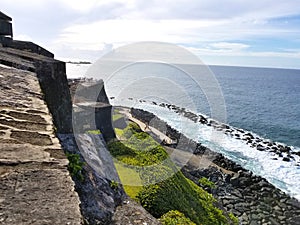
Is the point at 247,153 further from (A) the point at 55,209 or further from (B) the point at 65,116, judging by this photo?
(A) the point at 55,209

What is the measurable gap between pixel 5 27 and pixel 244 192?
22.3 metres

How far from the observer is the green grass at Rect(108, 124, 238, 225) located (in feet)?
38.3

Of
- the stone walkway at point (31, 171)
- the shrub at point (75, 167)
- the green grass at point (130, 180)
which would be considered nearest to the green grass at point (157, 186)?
the green grass at point (130, 180)

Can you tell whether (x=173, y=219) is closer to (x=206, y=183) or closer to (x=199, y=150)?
(x=206, y=183)

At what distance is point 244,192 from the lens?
82.2 feet

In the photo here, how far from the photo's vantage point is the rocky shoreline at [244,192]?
20875 mm

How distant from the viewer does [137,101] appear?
7594 centimetres

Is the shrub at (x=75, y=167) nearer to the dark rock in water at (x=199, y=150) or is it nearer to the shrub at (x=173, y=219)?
the shrub at (x=173, y=219)

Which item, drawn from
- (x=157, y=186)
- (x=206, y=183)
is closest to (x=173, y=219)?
(x=157, y=186)

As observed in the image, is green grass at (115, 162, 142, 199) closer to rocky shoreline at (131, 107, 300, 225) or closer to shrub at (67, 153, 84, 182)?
shrub at (67, 153, 84, 182)

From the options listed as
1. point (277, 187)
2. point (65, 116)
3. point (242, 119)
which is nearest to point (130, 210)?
point (65, 116)

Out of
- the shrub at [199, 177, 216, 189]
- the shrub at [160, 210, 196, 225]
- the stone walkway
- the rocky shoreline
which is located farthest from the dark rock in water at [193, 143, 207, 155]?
the stone walkway

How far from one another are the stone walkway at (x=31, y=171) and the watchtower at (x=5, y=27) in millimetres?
6577

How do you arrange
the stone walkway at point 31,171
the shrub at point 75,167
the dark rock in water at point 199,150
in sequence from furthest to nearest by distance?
1. the dark rock in water at point 199,150
2. the shrub at point 75,167
3. the stone walkway at point 31,171
